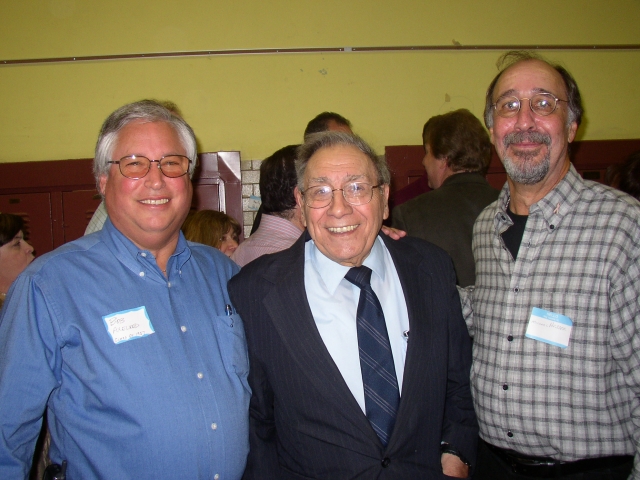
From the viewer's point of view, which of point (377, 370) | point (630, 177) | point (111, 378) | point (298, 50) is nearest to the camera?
point (111, 378)

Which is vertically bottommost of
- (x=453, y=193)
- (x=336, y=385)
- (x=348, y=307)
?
(x=336, y=385)

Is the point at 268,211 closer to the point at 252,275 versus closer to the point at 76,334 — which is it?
the point at 252,275

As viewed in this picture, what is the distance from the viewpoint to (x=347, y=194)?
1669 mm

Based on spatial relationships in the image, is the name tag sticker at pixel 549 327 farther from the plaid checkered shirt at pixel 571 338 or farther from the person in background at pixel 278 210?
the person in background at pixel 278 210

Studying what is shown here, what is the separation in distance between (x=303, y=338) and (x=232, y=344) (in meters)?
0.28

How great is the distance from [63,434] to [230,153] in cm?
304

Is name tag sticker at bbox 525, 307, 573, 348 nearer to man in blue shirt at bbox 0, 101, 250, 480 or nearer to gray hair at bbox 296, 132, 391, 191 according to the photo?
gray hair at bbox 296, 132, 391, 191

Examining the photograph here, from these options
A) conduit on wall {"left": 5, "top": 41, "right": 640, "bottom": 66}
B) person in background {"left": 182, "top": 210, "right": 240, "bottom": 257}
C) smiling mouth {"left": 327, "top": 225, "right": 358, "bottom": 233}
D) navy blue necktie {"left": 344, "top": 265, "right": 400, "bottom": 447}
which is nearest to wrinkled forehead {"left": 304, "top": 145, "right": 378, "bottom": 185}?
smiling mouth {"left": 327, "top": 225, "right": 358, "bottom": 233}

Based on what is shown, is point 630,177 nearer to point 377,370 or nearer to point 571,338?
point 571,338

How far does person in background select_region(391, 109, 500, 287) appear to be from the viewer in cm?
250

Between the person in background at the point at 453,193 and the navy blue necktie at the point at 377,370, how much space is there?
3.44 ft

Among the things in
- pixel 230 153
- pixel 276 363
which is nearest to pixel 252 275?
pixel 276 363

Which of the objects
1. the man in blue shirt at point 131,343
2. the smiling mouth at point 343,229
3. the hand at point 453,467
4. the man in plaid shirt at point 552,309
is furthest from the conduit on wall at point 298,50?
the hand at point 453,467

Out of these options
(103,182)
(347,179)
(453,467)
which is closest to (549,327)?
(453,467)
